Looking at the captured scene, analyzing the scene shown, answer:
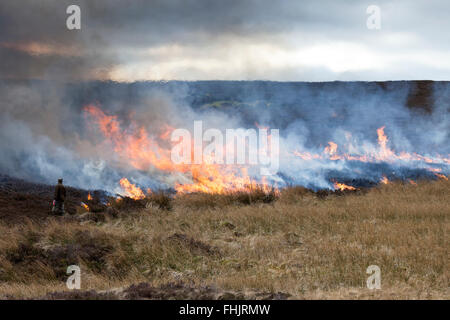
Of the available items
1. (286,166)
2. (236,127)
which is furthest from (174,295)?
(236,127)

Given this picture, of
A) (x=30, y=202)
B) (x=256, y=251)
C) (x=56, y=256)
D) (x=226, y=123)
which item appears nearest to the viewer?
(x=256, y=251)

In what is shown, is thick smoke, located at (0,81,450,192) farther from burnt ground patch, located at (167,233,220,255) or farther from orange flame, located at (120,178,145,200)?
burnt ground patch, located at (167,233,220,255)

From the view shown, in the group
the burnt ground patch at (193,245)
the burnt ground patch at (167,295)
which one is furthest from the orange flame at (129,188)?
the burnt ground patch at (167,295)

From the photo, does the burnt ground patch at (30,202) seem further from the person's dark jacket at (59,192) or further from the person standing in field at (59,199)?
the person's dark jacket at (59,192)

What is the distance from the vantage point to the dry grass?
648 centimetres

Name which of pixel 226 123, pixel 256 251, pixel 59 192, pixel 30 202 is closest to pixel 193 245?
pixel 256 251

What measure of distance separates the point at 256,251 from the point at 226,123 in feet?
79.9

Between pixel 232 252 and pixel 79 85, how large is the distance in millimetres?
19758

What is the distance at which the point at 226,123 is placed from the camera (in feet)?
107

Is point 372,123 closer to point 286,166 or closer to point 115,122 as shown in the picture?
point 286,166

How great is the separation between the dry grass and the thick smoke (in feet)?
32.2

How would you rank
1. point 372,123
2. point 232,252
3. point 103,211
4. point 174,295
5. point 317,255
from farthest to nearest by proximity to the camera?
1. point 372,123
2. point 103,211
3. point 232,252
4. point 317,255
5. point 174,295

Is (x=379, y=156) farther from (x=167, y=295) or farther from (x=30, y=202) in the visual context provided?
(x=167, y=295)
